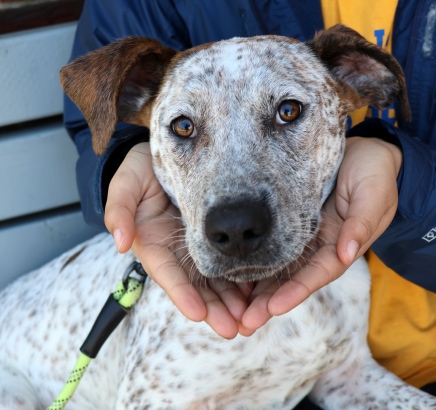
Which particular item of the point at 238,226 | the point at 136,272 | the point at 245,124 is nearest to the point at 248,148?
the point at 245,124

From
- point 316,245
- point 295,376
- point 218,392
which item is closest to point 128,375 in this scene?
point 218,392

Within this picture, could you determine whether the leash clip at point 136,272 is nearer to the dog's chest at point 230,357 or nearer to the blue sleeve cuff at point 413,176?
the dog's chest at point 230,357

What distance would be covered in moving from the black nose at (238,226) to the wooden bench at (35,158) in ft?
5.44

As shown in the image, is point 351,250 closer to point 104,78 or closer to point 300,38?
point 104,78

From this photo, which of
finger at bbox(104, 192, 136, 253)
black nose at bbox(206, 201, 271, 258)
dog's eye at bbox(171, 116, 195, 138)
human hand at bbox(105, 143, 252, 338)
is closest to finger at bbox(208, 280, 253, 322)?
human hand at bbox(105, 143, 252, 338)

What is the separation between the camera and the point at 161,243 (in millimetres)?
2363

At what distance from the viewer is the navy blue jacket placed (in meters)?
2.52

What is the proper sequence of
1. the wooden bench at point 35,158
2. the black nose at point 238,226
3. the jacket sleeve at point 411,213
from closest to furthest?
the black nose at point 238,226 < the jacket sleeve at point 411,213 < the wooden bench at point 35,158

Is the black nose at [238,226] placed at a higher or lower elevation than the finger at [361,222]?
higher

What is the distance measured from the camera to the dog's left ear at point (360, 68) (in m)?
2.40

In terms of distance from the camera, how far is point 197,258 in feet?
7.08

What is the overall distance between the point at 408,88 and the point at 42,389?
6.66 feet

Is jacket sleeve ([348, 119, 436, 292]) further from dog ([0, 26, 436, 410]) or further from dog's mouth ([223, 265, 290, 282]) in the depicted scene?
dog's mouth ([223, 265, 290, 282])

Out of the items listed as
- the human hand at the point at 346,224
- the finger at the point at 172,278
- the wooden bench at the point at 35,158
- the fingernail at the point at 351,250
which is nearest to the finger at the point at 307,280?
the human hand at the point at 346,224
